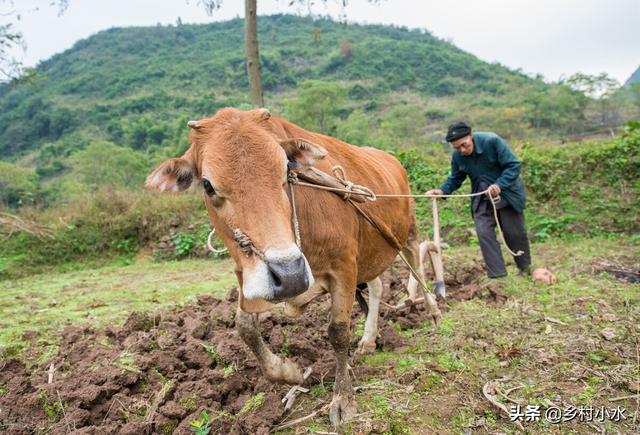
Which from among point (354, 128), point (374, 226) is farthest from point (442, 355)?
point (354, 128)

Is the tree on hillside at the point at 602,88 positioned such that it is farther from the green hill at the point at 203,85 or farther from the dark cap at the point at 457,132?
the dark cap at the point at 457,132

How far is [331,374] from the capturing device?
3283mm

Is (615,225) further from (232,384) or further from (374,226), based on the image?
(232,384)

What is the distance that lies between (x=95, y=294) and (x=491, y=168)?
6530 millimetres

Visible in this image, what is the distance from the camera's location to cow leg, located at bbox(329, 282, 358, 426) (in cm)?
276

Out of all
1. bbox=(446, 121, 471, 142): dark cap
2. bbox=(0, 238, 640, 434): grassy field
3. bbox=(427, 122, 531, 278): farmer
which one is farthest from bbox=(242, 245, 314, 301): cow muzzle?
bbox=(446, 121, 471, 142): dark cap

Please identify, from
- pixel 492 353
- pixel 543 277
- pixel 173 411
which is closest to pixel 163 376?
pixel 173 411

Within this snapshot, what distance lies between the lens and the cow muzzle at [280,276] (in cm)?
190

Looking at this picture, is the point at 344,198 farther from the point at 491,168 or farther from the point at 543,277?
the point at 543,277

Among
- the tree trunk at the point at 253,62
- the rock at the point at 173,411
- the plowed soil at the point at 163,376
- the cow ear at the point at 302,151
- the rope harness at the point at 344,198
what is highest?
the tree trunk at the point at 253,62

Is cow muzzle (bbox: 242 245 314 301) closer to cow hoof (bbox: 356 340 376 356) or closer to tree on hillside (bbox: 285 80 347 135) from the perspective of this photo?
cow hoof (bbox: 356 340 376 356)

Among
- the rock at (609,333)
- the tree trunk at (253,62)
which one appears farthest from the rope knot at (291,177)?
the tree trunk at (253,62)

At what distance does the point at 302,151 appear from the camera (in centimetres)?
246

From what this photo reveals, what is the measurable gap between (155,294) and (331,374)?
4.17 metres
